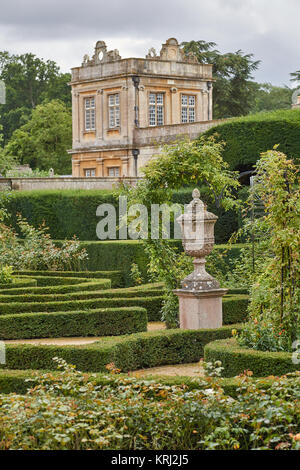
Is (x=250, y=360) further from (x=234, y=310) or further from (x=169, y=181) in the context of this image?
(x=169, y=181)

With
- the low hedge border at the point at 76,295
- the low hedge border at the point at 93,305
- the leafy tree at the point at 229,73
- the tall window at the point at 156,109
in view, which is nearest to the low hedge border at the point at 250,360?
the low hedge border at the point at 93,305

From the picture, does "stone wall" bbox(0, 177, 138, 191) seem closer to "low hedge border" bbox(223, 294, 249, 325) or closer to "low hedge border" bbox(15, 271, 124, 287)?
"low hedge border" bbox(15, 271, 124, 287)

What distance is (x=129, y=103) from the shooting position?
39031 mm

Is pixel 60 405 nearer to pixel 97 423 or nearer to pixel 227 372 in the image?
pixel 97 423

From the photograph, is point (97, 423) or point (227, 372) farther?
point (227, 372)

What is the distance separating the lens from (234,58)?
167ft

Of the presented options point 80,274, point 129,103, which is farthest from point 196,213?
point 129,103

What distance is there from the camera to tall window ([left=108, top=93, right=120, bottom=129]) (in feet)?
131

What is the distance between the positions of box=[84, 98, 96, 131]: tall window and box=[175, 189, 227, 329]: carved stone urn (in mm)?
28765

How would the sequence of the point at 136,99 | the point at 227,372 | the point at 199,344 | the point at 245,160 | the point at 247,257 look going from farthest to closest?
the point at 136,99 < the point at 245,160 < the point at 247,257 < the point at 199,344 < the point at 227,372

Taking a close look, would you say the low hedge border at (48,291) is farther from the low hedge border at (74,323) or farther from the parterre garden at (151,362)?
the low hedge border at (74,323)

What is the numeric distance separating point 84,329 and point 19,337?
1018 millimetres

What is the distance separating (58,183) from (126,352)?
20.3 metres

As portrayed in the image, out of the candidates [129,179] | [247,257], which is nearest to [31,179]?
[129,179]
